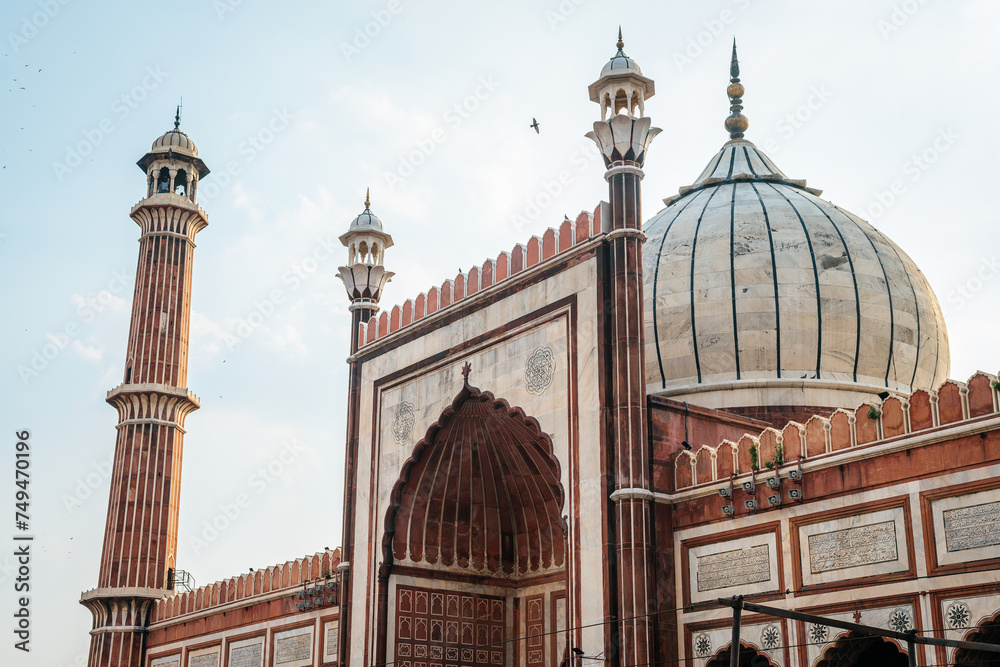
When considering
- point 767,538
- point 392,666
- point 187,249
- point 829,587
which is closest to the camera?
point 829,587

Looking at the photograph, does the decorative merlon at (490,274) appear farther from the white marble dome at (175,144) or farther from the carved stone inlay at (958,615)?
the white marble dome at (175,144)

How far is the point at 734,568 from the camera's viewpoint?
966cm

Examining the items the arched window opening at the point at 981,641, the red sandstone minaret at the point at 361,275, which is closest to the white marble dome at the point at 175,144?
the red sandstone minaret at the point at 361,275

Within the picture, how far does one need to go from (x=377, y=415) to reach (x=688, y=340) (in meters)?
3.69

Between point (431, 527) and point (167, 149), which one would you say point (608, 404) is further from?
point (167, 149)

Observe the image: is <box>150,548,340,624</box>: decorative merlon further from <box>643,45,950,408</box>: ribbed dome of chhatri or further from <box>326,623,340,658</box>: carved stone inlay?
<box>643,45,950,408</box>: ribbed dome of chhatri

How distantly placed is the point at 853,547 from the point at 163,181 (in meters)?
14.7

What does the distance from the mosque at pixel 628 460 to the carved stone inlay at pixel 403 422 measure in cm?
6

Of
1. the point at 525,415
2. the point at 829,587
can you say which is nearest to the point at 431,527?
the point at 525,415

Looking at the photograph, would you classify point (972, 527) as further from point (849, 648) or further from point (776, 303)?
point (776, 303)

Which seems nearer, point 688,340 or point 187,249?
point 688,340

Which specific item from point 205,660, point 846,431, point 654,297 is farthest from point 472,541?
point 846,431

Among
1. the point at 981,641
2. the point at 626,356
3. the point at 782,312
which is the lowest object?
the point at 981,641

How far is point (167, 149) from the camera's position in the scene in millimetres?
20047
